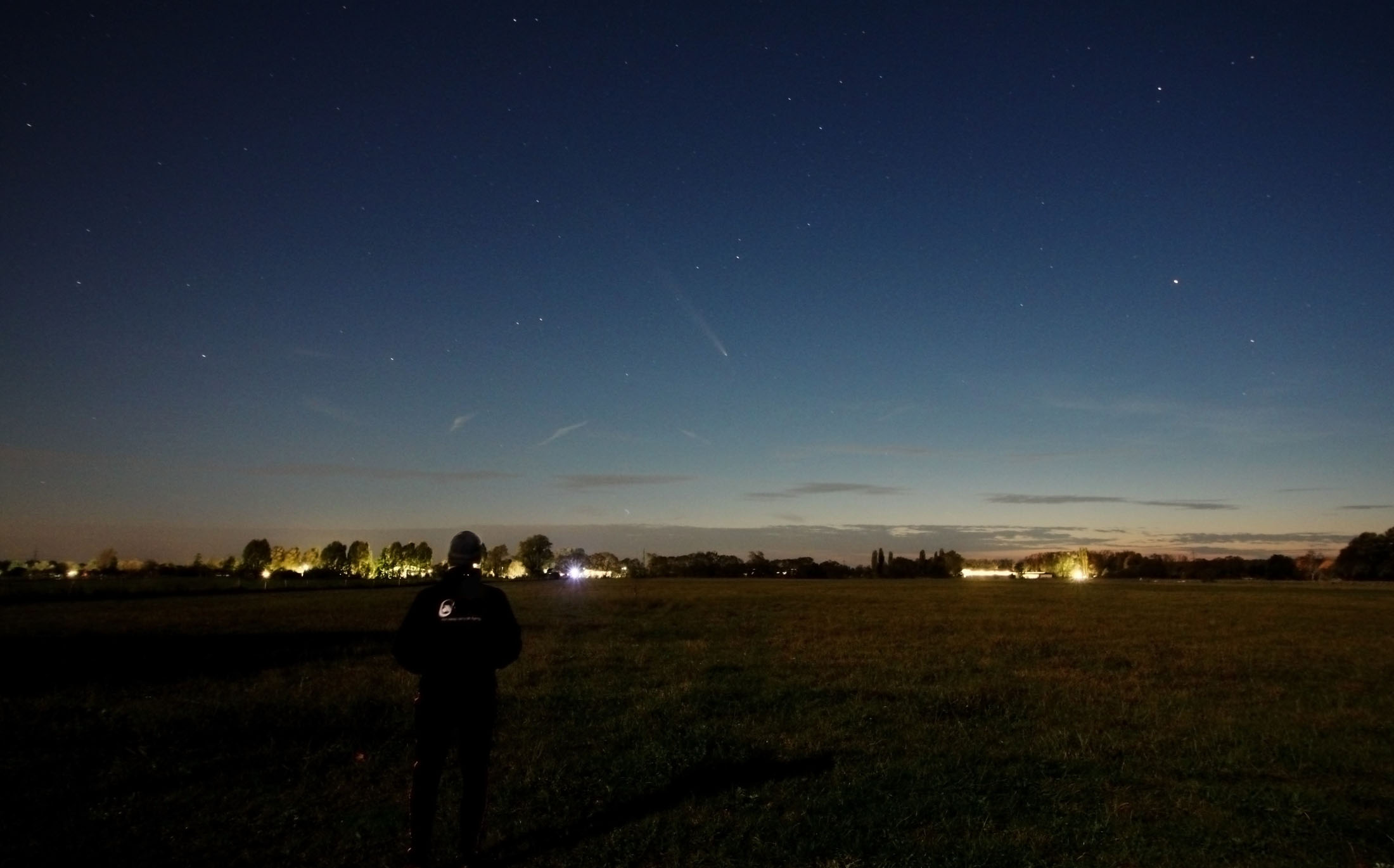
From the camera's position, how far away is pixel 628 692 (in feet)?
62.2

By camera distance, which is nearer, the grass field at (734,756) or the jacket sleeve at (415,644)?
the jacket sleeve at (415,644)

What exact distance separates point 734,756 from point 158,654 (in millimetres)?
22187

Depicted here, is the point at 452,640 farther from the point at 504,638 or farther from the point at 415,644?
the point at 504,638

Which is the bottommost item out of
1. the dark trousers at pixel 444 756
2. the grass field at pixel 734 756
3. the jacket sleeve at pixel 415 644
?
the grass field at pixel 734 756

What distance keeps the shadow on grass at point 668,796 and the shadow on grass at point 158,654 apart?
15459mm

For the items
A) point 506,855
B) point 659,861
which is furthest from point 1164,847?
point 506,855

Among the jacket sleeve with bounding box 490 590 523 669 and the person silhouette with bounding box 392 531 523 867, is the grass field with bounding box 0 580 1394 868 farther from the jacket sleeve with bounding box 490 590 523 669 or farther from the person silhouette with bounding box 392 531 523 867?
the jacket sleeve with bounding box 490 590 523 669

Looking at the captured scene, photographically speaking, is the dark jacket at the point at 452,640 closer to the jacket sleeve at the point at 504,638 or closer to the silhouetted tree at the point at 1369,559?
the jacket sleeve at the point at 504,638

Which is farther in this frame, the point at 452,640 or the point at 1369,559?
the point at 1369,559

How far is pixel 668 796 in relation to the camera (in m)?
10.6

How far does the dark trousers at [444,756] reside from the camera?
7.52 meters

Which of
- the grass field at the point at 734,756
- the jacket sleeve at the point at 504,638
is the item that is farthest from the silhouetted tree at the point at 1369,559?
the jacket sleeve at the point at 504,638

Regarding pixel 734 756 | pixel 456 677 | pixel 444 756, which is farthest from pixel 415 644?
pixel 734 756

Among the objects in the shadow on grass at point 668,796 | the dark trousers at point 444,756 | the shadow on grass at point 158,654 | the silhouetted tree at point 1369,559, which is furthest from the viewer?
the silhouetted tree at point 1369,559
